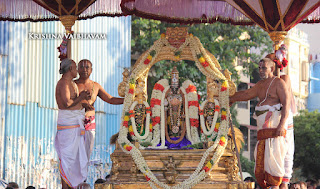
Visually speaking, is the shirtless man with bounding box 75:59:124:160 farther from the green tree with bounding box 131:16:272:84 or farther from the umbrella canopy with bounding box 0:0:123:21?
the green tree with bounding box 131:16:272:84

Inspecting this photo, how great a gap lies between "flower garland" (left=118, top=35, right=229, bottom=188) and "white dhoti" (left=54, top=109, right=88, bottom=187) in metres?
0.66

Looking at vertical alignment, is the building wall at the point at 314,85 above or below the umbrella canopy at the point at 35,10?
below

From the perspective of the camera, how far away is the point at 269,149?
30.7 feet

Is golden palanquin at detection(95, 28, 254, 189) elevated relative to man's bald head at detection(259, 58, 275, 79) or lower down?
lower down

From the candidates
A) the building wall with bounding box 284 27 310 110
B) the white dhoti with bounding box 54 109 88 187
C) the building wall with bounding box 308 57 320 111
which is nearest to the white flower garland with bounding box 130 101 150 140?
the white dhoti with bounding box 54 109 88 187

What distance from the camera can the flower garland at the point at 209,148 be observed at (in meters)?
9.62

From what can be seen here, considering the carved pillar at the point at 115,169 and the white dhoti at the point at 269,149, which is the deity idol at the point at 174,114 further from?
the white dhoti at the point at 269,149

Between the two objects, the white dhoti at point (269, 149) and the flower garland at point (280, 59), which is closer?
the white dhoti at point (269, 149)

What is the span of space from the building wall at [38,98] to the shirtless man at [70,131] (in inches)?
190

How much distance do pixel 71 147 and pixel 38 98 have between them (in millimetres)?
5534

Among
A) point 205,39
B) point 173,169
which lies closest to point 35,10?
point 173,169

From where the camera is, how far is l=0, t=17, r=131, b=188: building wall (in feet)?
46.6

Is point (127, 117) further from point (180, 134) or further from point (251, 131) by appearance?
point (251, 131)

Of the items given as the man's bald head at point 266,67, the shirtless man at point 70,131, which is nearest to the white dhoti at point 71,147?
the shirtless man at point 70,131
